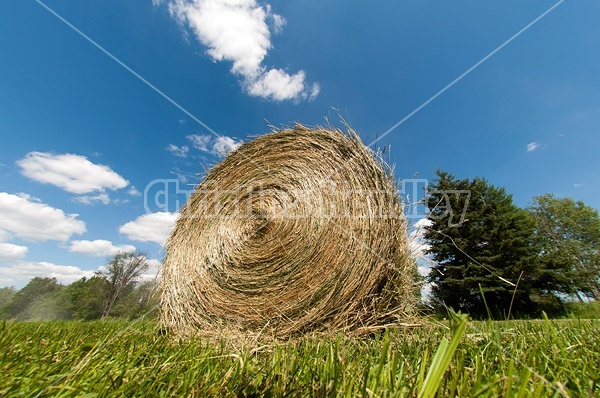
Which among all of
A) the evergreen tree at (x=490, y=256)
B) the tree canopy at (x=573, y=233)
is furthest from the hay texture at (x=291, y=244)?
the tree canopy at (x=573, y=233)

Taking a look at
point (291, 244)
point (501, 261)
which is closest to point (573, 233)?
point (501, 261)

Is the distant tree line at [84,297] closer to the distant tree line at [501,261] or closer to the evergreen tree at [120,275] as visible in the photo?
the evergreen tree at [120,275]

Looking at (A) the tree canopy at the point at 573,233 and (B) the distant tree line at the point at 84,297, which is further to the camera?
(B) the distant tree line at the point at 84,297

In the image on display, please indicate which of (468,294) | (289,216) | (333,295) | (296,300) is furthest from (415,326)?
(468,294)

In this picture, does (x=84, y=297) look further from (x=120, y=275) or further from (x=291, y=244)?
(x=291, y=244)

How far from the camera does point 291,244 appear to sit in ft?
7.91

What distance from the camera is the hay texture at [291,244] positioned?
206 cm

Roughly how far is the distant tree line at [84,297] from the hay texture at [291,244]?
2563cm

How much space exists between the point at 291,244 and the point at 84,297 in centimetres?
3843

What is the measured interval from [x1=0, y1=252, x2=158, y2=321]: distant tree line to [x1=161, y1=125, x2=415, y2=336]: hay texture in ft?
84.1

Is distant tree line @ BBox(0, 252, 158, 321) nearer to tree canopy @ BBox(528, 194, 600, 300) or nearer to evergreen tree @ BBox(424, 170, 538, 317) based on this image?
evergreen tree @ BBox(424, 170, 538, 317)

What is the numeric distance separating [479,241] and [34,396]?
19038mm

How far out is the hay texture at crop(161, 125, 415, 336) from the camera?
6.76 feet

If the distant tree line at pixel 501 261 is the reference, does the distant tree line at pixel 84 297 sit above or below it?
below
